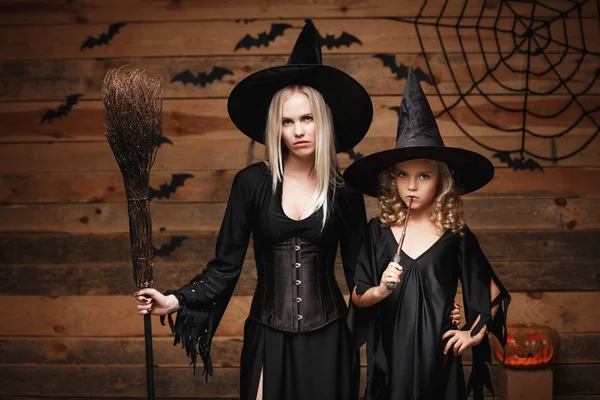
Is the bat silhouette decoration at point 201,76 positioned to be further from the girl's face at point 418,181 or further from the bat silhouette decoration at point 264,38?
the girl's face at point 418,181

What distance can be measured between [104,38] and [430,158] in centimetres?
203

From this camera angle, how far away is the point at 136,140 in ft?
6.68

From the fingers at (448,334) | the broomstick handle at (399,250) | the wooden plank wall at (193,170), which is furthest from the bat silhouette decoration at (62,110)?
the fingers at (448,334)

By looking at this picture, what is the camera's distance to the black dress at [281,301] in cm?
219

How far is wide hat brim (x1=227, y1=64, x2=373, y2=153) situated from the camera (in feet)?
7.15

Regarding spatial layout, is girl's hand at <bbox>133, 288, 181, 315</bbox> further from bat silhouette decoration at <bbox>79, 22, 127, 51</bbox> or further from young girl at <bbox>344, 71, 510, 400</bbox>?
bat silhouette decoration at <bbox>79, 22, 127, 51</bbox>

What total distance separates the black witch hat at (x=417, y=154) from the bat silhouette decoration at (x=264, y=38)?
139 centimetres

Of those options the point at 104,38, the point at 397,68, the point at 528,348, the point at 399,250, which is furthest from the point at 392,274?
the point at 104,38

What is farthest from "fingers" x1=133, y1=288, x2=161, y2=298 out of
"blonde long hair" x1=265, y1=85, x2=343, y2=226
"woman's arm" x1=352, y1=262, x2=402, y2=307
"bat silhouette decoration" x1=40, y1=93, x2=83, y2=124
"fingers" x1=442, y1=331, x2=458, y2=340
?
"bat silhouette decoration" x1=40, y1=93, x2=83, y2=124

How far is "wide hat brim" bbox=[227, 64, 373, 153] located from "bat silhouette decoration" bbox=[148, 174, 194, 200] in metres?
1.17

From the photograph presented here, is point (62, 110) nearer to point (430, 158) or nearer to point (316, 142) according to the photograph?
point (316, 142)

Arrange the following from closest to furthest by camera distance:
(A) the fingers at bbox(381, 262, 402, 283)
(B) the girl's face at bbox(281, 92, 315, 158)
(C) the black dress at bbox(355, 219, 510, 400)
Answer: (A) the fingers at bbox(381, 262, 402, 283) < (C) the black dress at bbox(355, 219, 510, 400) < (B) the girl's face at bbox(281, 92, 315, 158)

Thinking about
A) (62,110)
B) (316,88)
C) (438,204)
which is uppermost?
(62,110)

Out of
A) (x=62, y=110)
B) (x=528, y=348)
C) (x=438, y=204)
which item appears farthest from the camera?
(x=62, y=110)
